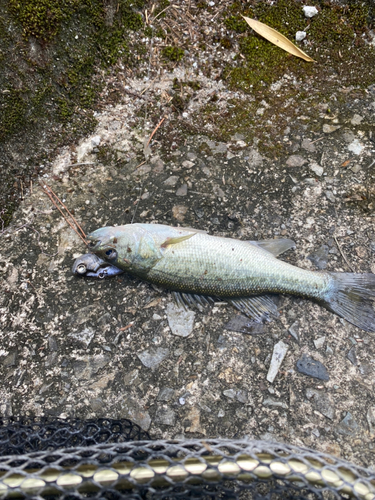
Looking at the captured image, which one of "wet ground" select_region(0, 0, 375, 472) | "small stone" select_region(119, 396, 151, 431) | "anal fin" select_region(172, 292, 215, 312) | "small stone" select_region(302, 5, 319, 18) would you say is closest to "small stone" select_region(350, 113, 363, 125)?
"wet ground" select_region(0, 0, 375, 472)

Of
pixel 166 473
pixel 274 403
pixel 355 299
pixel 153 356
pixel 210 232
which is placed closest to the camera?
pixel 166 473

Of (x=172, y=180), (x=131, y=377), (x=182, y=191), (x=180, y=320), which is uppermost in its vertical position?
(x=172, y=180)

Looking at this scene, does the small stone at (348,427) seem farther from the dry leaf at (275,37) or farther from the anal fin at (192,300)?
the dry leaf at (275,37)

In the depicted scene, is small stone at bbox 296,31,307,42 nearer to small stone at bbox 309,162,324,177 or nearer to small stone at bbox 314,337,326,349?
small stone at bbox 309,162,324,177

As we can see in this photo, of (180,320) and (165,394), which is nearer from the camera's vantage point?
(165,394)

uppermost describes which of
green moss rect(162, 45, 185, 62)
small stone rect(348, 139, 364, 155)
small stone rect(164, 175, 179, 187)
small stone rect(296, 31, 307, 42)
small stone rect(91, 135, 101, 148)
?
small stone rect(296, 31, 307, 42)

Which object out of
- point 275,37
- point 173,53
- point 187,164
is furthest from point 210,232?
point 275,37

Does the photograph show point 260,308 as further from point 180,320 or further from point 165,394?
point 165,394

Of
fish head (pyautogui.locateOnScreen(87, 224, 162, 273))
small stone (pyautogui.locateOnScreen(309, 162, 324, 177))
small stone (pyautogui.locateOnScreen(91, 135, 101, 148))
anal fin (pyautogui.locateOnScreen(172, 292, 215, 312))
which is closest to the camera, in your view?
fish head (pyautogui.locateOnScreen(87, 224, 162, 273))
